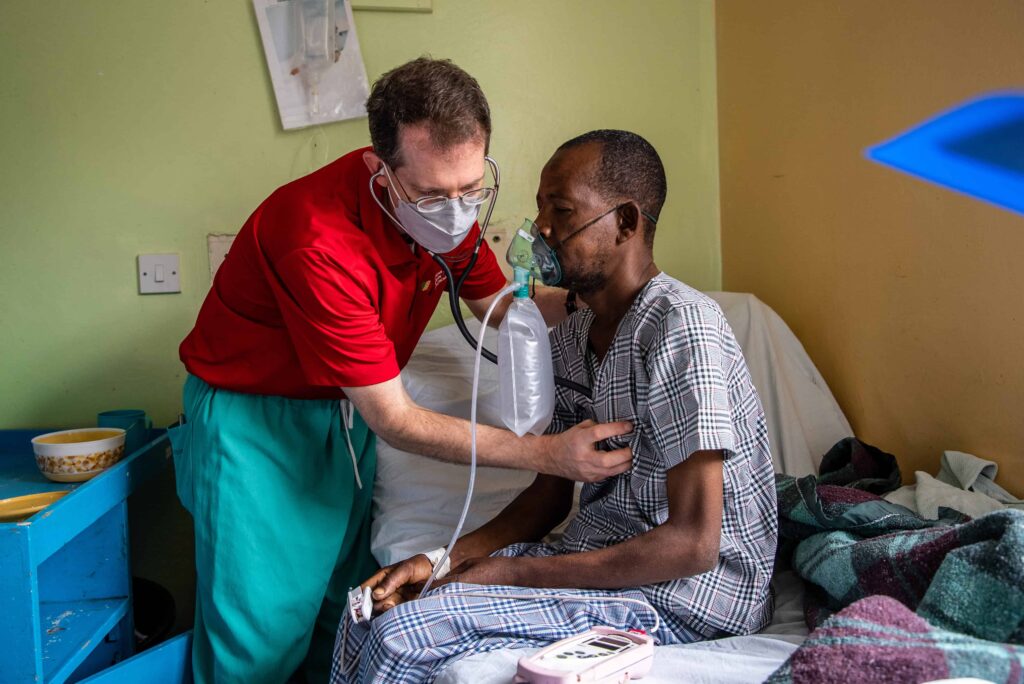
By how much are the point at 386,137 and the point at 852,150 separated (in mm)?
960

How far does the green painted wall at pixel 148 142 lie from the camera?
6.20 feet

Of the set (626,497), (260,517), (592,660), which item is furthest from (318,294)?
(592,660)

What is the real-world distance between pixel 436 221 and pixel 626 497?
527mm

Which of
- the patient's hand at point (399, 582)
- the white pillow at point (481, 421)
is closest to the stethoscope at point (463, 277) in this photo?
the white pillow at point (481, 421)

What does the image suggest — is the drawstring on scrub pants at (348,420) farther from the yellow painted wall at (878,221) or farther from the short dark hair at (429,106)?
the yellow painted wall at (878,221)

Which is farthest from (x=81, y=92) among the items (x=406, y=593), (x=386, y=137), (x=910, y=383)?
(x=910, y=383)

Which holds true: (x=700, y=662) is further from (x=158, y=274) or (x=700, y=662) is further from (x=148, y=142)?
(x=148, y=142)

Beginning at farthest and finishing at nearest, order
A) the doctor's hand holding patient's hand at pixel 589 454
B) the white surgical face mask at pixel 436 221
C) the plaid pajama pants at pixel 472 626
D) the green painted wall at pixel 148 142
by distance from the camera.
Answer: the green painted wall at pixel 148 142 < the white surgical face mask at pixel 436 221 < the doctor's hand holding patient's hand at pixel 589 454 < the plaid pajama pants at pixel 472 626

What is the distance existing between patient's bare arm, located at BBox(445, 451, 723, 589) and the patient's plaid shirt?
3cm

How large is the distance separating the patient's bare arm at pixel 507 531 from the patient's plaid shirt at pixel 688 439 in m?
0.14

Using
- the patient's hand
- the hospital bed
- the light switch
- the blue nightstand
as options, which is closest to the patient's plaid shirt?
the hospital bed

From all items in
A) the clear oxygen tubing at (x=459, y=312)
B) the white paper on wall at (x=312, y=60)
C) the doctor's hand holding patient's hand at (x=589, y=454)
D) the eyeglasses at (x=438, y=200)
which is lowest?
the doctor's hand holding patient's hand at (x=589, y=454)

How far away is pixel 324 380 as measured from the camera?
1313 mm

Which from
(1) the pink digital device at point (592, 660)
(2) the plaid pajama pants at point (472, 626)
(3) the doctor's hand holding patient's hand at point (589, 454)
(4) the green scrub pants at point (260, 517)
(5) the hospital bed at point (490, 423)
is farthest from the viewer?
(5) the hospital bed at point (490, 423)
